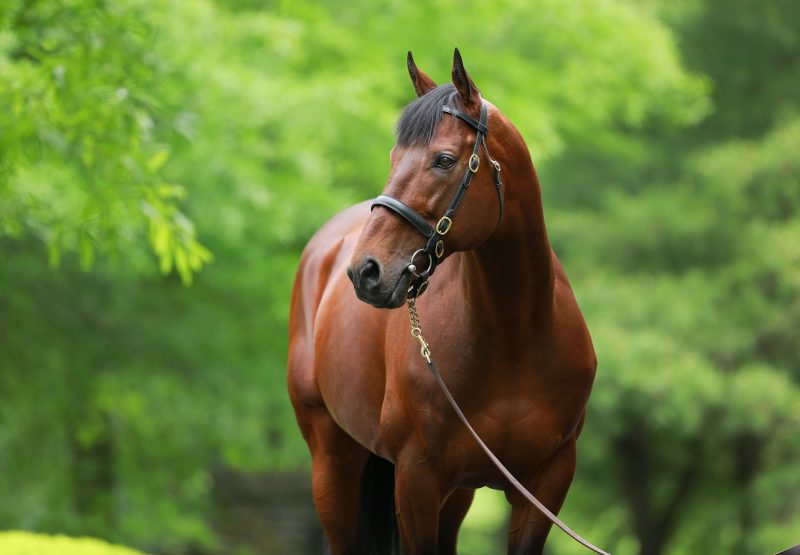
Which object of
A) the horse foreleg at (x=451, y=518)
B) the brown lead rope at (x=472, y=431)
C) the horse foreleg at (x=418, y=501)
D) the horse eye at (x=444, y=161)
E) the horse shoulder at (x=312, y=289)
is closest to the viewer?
the horse eye at (x=444, y=161)

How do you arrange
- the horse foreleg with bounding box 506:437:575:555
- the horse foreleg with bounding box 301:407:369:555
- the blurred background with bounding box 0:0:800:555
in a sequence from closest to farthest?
the horse foreleg with bounding box 506:437:575:555 → the horse foreleg with bounding box 301:407:369:555 → the blurred background with bounding box 0:0:800:555

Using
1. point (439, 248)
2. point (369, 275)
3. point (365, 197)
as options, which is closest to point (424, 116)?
point (439, 248)

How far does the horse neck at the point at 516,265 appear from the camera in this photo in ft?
11.9

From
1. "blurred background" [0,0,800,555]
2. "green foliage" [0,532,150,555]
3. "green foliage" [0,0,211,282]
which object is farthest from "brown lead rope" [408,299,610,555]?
"blurred background" [0,0,800,555]

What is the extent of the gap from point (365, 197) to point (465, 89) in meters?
9.57

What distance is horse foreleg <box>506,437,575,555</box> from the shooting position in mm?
3941

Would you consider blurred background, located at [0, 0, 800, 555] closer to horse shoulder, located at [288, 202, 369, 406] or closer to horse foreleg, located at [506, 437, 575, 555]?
horse shoulder, located at [288, 202, 369, 406]

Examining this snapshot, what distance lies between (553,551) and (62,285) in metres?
12.1

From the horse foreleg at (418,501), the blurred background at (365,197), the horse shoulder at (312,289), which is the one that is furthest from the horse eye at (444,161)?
the blurred background at (365,197)

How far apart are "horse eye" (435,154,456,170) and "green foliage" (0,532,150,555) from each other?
3.89 m

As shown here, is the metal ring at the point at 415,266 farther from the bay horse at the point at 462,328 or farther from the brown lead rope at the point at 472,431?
the brown lead rope at the point at 472,431

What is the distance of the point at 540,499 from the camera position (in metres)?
3.94

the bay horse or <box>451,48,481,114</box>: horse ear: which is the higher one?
<box>451,48,481,114</box>: horse ear

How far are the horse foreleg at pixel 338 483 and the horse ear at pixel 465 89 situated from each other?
1.81 meters
